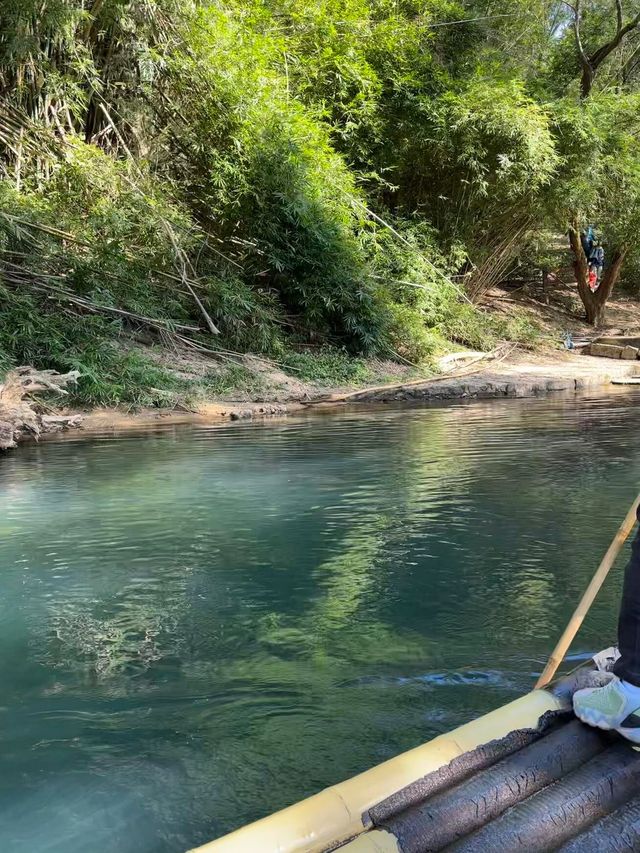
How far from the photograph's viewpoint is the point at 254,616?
3.66 metres

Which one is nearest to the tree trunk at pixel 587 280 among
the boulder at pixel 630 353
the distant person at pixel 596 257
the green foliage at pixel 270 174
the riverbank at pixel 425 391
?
the distant person at pixel 596 257

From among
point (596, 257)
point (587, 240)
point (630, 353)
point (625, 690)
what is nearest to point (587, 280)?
point (596, 257)

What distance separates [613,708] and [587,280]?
67.5 ft

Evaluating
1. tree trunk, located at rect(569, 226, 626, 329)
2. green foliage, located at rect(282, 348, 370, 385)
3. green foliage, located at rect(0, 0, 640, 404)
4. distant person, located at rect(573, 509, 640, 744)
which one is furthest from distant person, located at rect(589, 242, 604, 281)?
distant person, located at rect(573, 509, 640, 744)

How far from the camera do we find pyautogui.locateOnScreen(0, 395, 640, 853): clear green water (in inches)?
94.5

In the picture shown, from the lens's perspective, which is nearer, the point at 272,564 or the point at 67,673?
the point at 67,673

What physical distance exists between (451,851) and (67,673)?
197 cm

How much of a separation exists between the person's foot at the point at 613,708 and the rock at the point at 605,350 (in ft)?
51.4

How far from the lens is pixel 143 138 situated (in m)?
13.3

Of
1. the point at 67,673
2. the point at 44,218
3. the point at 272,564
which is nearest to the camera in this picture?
the point at 67,673

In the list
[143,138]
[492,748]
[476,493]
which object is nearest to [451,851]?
[492,748]

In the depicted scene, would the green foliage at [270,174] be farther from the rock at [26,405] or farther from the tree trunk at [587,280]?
the tree trunk at [587,280]

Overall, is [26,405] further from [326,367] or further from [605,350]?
[605,350]

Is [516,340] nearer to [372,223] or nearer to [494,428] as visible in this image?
[372,223]
